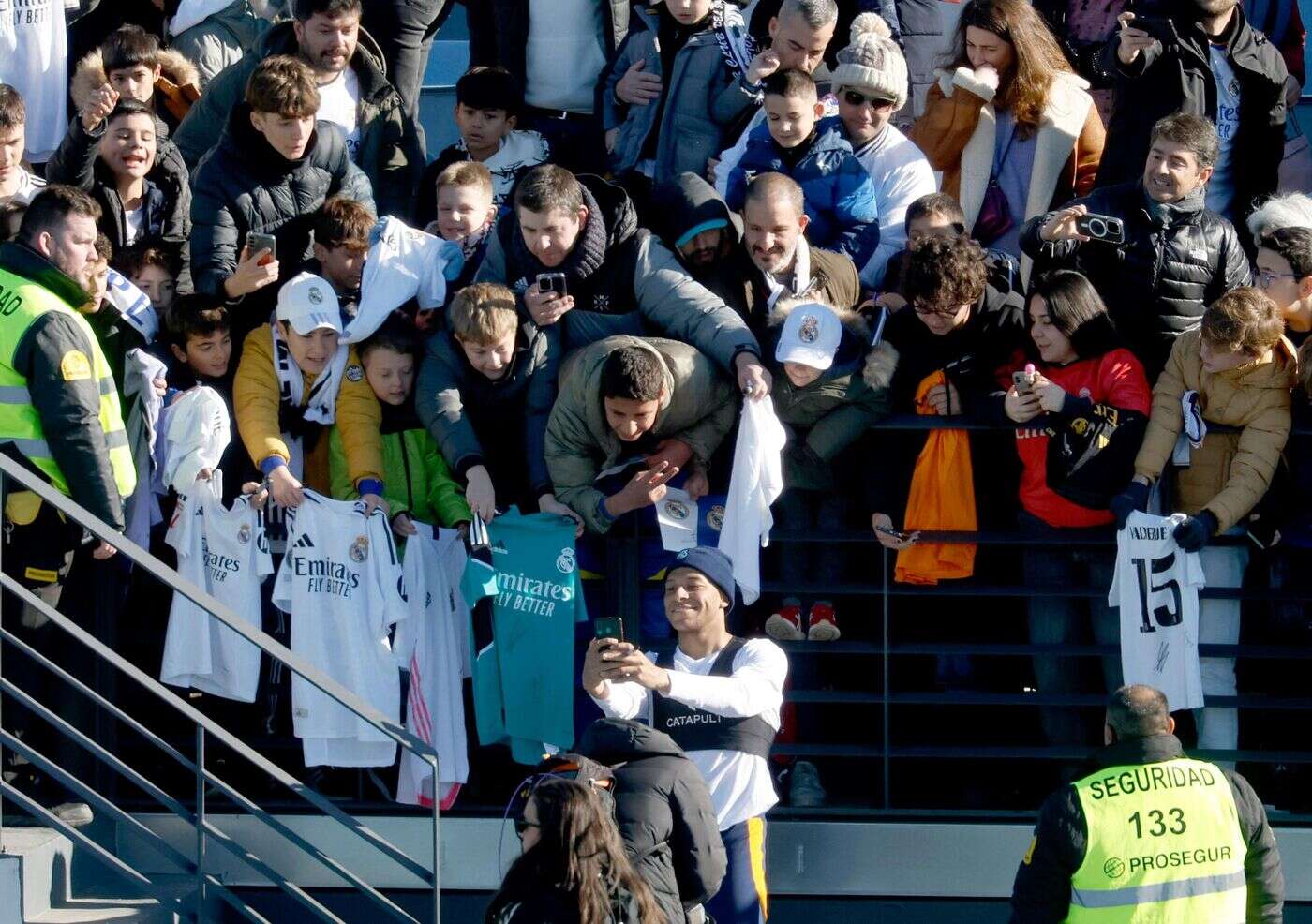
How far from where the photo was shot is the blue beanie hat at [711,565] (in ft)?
22.7

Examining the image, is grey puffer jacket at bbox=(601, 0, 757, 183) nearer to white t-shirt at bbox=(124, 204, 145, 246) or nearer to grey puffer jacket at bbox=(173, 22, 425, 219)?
grey puffer jacket at bbox=(173, 22, 425, 219)

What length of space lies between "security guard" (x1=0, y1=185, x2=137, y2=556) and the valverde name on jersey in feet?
11.0

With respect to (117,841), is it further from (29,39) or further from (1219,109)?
(1219,109)

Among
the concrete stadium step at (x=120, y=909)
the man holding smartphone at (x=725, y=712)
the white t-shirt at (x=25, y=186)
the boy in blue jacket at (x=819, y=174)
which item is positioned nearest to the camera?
the concrete stadium step at (x=120, y=909)

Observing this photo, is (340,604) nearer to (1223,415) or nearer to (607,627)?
(607,627)

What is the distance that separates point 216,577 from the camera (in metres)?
7.54

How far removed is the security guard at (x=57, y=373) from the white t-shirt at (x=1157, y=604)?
11.4 feet

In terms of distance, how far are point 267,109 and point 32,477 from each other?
2.38 meters

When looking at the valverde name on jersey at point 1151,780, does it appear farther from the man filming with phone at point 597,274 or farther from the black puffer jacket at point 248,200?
the black puffer jacket at point 248,200

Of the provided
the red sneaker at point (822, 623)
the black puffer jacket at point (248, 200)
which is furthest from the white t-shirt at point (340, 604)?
the red sneaker at point (822, 623)

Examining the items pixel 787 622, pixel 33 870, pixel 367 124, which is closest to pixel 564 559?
pixel 787 622

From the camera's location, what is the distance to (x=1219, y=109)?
881 centimetres

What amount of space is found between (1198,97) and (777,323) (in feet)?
7.26

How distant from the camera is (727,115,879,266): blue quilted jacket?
26.8 ft
